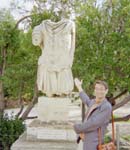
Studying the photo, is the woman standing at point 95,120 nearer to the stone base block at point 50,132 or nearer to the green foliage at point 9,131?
the stone base block at point 50,132

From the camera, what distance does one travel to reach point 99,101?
12.1 ft

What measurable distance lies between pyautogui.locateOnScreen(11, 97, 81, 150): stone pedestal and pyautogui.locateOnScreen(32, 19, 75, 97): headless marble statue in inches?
6.9

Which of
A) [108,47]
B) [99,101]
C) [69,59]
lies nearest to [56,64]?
[69,59]

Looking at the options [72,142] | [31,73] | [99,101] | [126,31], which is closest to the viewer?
[99,101]

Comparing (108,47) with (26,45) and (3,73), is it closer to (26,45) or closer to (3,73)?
(26,45)

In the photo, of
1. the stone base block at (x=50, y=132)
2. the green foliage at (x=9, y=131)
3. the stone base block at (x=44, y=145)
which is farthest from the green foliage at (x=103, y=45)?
the stone base block at (x=44, y=145)

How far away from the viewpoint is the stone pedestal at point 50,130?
493 centimetres

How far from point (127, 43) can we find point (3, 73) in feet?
9.66

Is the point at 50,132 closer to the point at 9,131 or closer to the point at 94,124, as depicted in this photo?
the point at 94,124

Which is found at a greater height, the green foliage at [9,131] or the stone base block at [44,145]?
the stone base block at [44,145]

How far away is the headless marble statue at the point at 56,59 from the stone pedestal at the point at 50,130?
174 mm

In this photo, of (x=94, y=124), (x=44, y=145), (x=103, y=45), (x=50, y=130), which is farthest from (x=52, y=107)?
(x=103, y=45)

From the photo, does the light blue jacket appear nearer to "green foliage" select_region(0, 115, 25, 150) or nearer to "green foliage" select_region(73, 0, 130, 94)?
"green foliage" select_region(0, 115, 25, 150)

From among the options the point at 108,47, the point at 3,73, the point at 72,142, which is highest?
the point at 108,47
